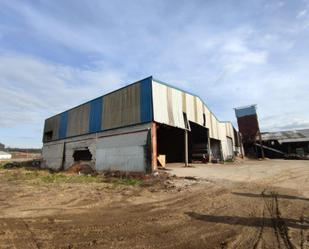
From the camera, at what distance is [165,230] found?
5824 millimetres

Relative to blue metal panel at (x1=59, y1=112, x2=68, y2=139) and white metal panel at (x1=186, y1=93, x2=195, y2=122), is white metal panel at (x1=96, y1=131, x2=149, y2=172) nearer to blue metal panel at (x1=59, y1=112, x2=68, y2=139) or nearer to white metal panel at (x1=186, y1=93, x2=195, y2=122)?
white metal panel at (x1=186, y1=93, x2=195, y2=122)

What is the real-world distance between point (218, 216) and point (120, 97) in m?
17.0

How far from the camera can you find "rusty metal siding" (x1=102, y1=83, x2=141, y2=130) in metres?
20.6

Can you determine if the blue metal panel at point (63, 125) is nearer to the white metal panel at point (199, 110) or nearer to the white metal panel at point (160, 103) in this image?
the white metal panel at point (160, 103)

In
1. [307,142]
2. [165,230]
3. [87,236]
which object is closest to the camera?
[87,236]

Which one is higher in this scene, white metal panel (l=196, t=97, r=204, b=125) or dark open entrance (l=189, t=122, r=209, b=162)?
white metal panel (l=196, t=97, r=204, b=125)

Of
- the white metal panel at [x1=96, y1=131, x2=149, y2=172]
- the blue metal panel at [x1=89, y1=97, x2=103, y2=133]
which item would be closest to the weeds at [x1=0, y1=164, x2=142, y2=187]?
the white metal panel at [x1=96, y1=131, x2=149, y2=172]

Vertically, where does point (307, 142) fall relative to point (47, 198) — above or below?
above

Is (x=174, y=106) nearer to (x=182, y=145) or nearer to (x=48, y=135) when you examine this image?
(x=182, y=145)

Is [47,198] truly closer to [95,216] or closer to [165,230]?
[95,216]

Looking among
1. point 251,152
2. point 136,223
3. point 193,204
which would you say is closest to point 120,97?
point 193,204

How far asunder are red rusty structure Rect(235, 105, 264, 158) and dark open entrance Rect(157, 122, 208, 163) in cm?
2006

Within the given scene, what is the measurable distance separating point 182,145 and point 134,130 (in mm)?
11996

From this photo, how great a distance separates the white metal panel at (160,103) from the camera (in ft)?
63.8
